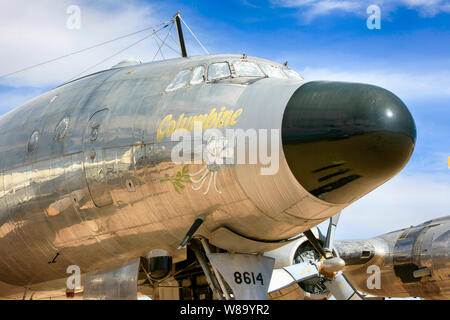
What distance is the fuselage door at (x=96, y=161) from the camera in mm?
7961

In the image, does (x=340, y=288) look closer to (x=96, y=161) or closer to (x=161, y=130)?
(x=161, y=130)

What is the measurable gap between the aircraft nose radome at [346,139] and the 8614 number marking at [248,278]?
5.23 ft

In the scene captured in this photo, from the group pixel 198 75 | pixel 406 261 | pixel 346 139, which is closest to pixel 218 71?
pixel 198 75

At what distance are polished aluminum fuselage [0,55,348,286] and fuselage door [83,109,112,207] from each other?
16 millimetres

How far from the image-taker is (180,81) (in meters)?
8.16

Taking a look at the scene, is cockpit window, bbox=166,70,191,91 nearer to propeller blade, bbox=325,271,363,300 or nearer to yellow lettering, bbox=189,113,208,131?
yellow lettering, bbox=189,113,208,131

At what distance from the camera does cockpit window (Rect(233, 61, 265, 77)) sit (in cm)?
821

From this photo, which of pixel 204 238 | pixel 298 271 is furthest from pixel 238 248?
pixel 298 271

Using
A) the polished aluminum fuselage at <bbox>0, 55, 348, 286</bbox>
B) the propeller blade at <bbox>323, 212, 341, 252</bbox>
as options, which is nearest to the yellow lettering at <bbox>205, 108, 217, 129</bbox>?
the polished aluminum fuselage at <bbox>0, 55, 348, 286</bbox>

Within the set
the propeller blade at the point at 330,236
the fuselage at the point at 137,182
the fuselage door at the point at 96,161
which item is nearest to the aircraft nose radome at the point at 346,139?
the fuselage at the point at 137,182
